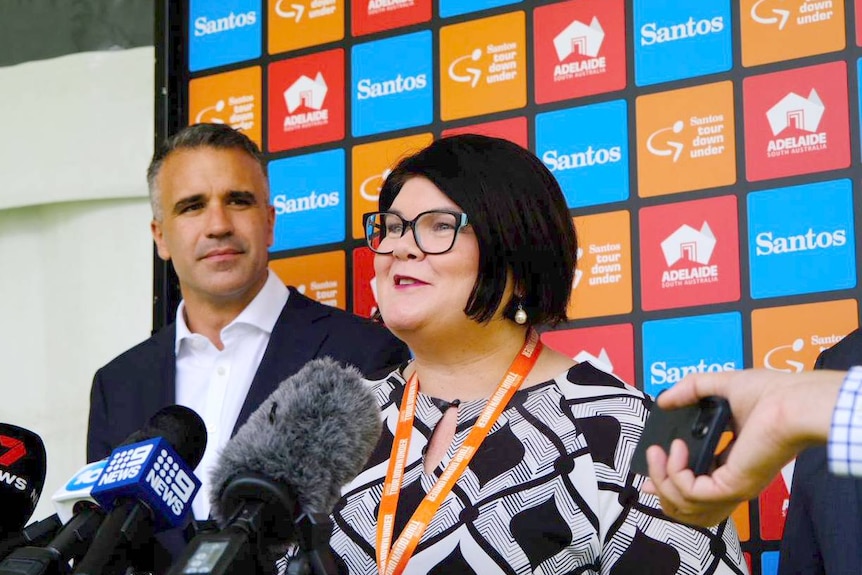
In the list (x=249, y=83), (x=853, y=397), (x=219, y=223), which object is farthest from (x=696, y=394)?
(x=249, y=83)

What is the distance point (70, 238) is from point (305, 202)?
0.83 meters

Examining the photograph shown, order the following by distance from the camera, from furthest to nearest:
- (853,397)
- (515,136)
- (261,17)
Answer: (261,17) < (515,136) < (853,397)

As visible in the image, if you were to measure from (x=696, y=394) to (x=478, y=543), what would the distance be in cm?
94

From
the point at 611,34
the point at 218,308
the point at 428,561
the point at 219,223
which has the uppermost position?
the point at 611,34

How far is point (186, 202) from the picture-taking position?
362 cm

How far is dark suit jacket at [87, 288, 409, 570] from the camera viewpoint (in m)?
3.29

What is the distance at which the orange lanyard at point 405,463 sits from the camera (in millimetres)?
2297

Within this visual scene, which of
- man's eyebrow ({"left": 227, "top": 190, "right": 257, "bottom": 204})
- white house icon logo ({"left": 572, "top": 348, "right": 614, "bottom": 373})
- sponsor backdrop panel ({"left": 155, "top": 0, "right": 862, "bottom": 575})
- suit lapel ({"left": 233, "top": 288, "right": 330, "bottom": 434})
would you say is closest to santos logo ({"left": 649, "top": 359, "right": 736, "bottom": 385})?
sponsor backdrop panel ({"left": 155, "top": 0, "right": 862, "bottom": 575})

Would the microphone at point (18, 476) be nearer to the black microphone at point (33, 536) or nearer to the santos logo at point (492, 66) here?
the black microphone at point (33, 536)

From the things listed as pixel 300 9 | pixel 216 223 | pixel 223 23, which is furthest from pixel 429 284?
pixel 223 23

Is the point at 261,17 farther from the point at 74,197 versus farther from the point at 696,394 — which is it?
the point at 696,394

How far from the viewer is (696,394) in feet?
4.79

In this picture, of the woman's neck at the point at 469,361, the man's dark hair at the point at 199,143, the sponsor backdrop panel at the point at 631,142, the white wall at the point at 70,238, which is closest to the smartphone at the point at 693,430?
the woman's neck at the point at 469,361

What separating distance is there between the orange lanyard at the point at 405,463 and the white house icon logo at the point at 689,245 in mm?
625
